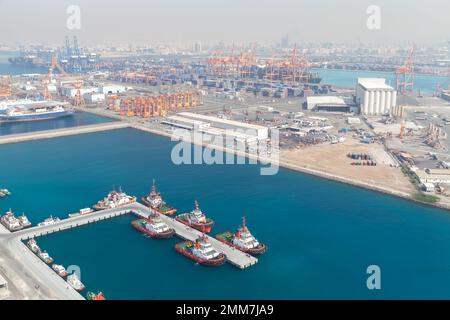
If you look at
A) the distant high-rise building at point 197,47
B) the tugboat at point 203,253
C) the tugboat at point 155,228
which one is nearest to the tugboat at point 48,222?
the tugboat at point 155,228

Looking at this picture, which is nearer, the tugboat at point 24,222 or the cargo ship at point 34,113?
the tugboat at point 24,222

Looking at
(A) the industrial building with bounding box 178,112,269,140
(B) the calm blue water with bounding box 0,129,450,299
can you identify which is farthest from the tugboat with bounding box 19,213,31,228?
(A) the industrial building with bounding box 178,112,269,140

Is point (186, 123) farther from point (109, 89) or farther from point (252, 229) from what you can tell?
point (109, 89)

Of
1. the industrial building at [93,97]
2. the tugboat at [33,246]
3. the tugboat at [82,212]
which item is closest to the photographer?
the tugboat at [33,246]

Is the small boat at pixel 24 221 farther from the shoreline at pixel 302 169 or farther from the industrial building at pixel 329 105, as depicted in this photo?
the industrial building at pixel 329 105

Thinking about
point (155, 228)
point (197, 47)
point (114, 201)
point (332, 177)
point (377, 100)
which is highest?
point (197, 47)

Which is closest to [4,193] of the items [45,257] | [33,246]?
[33,246]

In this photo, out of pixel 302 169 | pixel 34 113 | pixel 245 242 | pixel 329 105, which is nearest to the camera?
pixel 245 242
